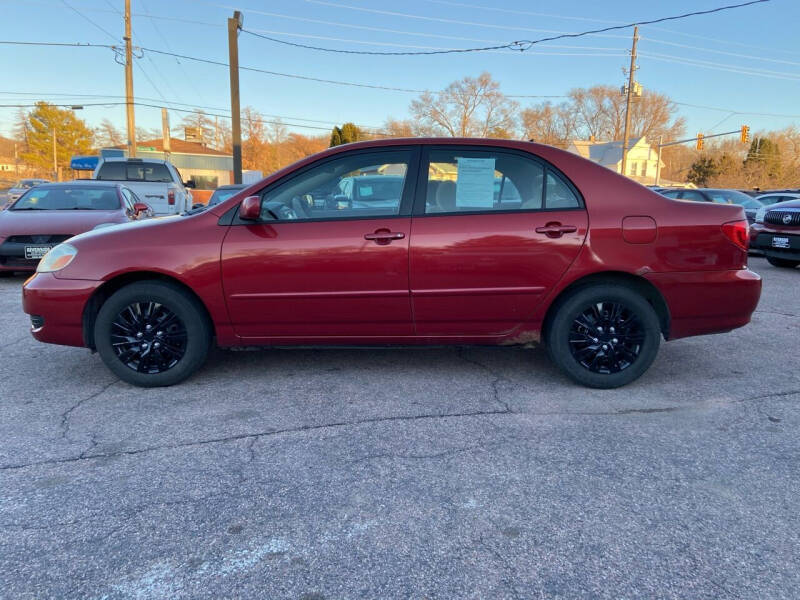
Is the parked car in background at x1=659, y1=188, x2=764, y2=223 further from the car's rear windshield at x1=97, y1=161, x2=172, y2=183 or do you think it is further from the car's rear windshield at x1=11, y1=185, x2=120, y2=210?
the car's rear windshield at x1=97, y1=161, x2=172, y2=183

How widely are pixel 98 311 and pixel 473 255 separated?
2552 millimetres

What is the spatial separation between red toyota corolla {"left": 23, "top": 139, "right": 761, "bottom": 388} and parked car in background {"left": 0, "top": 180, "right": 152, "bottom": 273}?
4.24 meters

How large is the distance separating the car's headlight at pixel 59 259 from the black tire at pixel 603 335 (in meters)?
3.26

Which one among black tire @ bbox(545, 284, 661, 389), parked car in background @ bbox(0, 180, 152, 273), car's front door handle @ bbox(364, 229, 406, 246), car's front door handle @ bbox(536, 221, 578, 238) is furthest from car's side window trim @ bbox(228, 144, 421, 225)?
parked car in background @ bbox(0, 180, 152, 273)

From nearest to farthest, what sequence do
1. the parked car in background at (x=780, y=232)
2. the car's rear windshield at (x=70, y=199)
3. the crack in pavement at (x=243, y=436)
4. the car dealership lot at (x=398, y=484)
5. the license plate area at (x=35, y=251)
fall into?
the car dealership lot at (x=398, y=484)
the crack in pavement at (x=243, y=436)
the license plate area at (x=35, y=251)
the car's rear windshield at (x=70, y=199)
the parked car in background at (x=780, y=232)

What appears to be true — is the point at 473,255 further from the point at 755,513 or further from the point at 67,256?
the point at 67,256

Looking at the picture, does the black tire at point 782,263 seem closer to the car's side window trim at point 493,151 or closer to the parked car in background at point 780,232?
the parked car in background at point 780,232

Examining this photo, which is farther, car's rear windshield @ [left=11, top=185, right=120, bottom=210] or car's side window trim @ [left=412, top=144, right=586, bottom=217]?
car's rear windshield @ [left=11, top=185, right=120, bottom=210]

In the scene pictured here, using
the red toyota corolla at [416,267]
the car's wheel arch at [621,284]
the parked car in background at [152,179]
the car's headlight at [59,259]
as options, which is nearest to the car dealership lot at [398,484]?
the red toyota corolla at [416,267]

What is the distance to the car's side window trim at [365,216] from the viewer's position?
3574mm

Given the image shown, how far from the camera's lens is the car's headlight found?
3.63 metres

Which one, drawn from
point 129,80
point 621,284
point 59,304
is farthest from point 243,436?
point 129,80

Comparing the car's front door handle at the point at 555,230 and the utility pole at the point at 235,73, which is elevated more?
the utility pole at the point at 235,73

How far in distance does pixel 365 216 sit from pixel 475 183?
2.53 ft
